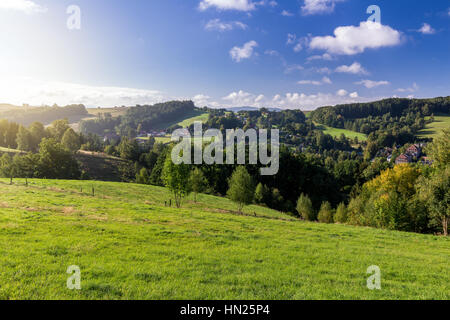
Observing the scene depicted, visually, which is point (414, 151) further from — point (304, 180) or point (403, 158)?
point (304, 180)

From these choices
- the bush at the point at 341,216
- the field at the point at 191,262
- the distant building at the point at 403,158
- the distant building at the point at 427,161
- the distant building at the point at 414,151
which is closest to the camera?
the field at the point at 191,262

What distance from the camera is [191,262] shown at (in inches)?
474

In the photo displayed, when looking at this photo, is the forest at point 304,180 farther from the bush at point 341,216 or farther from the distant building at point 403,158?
the distant building at point 403,158

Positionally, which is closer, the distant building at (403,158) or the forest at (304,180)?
the forest at (304,180)

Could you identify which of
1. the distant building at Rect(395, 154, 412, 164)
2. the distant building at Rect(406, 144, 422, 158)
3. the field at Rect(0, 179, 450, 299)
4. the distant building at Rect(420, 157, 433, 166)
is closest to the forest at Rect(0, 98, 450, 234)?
the distant building at Rect(420, 157, 433, 166)

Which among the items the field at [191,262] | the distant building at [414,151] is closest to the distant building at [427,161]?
the field at [191,262]

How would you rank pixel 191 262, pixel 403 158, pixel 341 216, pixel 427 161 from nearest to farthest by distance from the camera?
pixel 191 262 → pixel 341 216 → pixel 427 161 → pixel 403 158

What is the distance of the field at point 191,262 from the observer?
8.84 metres

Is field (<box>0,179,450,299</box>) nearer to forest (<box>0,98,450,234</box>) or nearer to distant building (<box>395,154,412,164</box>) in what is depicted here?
forest (<box>0,98,450,234</box>)

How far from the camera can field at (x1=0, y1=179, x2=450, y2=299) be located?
29.0 feet

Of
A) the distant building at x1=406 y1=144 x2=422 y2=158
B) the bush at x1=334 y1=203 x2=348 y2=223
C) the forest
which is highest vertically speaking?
the distant building at x1=406 y1=144 x2=422 y2=158

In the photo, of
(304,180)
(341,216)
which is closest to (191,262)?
(341,216)

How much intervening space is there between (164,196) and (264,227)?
30759 millimetres
